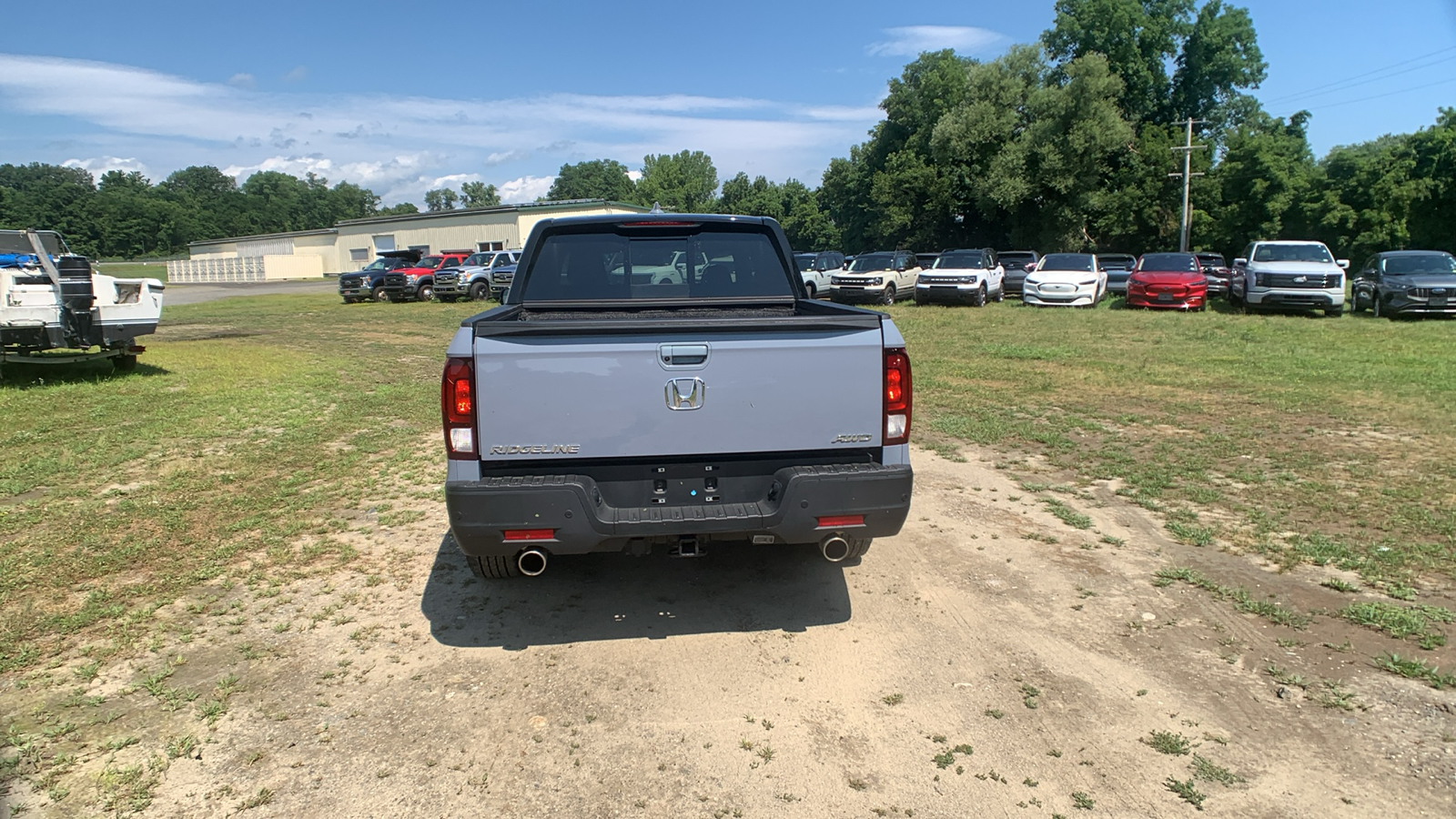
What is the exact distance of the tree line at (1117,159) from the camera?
1463 inches

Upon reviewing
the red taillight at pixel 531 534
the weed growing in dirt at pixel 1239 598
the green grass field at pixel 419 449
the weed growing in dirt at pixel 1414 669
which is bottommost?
the weed growing in dirt at pixel 1414 669

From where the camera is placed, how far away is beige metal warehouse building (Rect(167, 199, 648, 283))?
186ft

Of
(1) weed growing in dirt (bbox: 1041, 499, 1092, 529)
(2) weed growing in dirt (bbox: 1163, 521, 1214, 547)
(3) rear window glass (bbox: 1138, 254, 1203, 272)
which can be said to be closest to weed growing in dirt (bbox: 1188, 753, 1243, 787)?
(2) weed growing in dirt (bbox: 1163, 521, 1214, 547)

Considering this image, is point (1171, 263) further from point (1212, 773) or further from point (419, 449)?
point (1212, 773)

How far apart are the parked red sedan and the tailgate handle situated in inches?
884

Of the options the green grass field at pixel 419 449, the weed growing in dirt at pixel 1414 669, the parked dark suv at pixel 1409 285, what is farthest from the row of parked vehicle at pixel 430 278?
the weed growing in dirt at pixel 1414 669

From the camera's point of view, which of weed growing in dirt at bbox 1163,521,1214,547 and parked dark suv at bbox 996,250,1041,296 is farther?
parked dark suv at bbox 996,250,1041,296

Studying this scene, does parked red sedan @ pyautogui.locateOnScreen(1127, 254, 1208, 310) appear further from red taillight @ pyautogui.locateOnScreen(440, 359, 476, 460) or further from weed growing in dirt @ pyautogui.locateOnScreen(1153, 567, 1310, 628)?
red taillight @ pyautogui.locateOnScreen(440, 359, 476, 460)

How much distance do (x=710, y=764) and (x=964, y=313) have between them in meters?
21.2

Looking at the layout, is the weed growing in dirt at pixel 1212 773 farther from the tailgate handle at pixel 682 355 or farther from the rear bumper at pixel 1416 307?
the rear bumper at pixel 1416 307

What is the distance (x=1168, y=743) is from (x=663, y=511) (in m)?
2.20

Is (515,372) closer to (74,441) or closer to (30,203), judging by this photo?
(74,441)

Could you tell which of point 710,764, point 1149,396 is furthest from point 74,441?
point 1149,396

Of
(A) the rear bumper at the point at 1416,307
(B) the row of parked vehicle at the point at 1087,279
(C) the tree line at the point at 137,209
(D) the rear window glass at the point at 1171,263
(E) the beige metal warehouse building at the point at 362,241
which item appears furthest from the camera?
(C) the tree line at the point at 137,209
